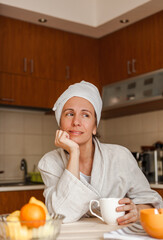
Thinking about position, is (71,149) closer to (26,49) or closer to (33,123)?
(26,49)

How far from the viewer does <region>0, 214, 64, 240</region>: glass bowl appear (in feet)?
2.93

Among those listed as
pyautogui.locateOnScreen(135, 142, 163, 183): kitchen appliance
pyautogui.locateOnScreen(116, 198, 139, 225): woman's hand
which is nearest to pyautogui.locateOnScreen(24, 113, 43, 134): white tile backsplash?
pyautogui.locateOnScreen(135, 142, 163, 183): kitchen appliance

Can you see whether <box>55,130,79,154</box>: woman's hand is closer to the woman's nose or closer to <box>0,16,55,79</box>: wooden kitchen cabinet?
the woman's nose

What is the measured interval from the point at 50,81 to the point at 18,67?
1.21 feet

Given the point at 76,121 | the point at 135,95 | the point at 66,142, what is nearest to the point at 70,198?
the point at 66,142

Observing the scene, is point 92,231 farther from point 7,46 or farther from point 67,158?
point 7,46

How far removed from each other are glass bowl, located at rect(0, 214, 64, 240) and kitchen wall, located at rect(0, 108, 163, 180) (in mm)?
2776

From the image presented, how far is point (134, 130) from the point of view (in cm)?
390

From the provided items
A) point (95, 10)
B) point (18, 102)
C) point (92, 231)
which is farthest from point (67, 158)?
point (95, 10)

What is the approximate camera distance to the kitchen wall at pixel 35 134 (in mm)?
3672

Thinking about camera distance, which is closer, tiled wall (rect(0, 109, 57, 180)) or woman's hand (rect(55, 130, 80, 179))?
woman's hand (rect(55, 130, 80, 179))

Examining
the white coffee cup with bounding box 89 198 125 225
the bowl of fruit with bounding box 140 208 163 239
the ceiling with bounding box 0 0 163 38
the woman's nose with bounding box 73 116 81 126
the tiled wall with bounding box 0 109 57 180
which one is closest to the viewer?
the bowl of fruit with bounding box 140 208 163 239

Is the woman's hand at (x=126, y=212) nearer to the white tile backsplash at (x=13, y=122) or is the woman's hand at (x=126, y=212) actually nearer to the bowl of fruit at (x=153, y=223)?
the bowl of fruit at (x=153, y=223)

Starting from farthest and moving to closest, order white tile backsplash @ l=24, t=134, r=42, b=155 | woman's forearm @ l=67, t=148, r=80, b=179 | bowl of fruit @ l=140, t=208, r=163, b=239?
white tile backsplash @ l=24, t=134, r=42, b=155 < woman's forearm @ l=67, t=148, r=80, b=179 < bowl of fruit @ l=140, t=208, r=163, b=239
